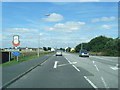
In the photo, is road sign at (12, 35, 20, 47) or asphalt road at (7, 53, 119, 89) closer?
asphalt road at (7, 53, 119, 89)

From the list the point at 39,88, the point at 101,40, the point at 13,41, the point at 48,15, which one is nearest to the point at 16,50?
the point at 13,41

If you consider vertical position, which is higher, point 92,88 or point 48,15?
point 48,15

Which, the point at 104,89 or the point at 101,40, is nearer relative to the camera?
the point at 104,89

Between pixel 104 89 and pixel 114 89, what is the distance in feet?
1.38

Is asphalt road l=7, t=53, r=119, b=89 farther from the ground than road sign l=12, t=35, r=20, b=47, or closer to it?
closer to it

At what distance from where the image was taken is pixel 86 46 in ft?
462

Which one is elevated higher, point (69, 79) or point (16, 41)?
point (16, 41)

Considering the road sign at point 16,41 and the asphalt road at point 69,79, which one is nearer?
the asphalt road at point 69,79

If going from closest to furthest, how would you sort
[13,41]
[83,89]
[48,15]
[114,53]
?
[83,89]
[13,41]
[48,15]
[114,53]

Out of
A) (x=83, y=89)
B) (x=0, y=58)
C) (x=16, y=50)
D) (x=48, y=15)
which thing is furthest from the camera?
(x=48, y=15)

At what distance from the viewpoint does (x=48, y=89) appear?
821cm

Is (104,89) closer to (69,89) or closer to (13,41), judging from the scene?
(69,89)

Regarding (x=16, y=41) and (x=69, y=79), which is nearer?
(x=69, y=79)

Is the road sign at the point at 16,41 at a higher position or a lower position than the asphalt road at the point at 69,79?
higher
